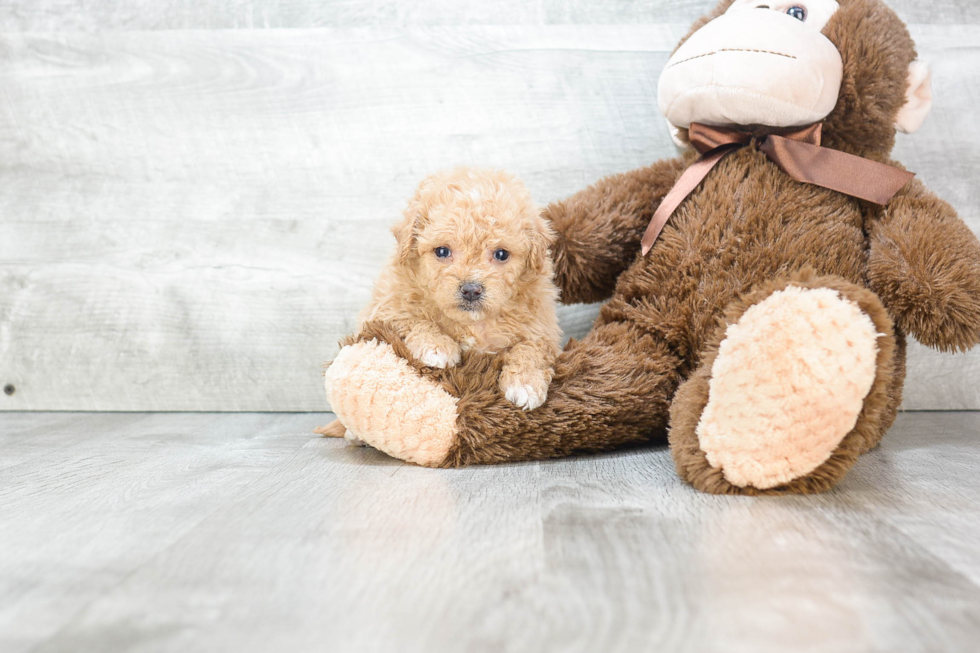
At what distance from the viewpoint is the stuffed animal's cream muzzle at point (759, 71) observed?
91 cm

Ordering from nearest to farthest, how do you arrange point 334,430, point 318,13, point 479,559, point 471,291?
point 479,559
point 471,291
point 334,430
point 318,13

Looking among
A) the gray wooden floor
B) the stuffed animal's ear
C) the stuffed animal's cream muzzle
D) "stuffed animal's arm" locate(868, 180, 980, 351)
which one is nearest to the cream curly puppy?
the gray wooden floor

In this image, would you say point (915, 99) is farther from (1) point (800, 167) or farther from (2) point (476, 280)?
(2) point (476, 280)

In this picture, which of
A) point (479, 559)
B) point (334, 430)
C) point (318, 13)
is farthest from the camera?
point (318, 13)

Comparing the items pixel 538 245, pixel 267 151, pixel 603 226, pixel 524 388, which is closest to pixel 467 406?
pixel 524 388

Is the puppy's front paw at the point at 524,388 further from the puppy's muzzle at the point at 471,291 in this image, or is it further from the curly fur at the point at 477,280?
the puppy's muzzle at the point at 471,291

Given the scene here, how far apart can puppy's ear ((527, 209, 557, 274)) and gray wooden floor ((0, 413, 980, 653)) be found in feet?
0.81

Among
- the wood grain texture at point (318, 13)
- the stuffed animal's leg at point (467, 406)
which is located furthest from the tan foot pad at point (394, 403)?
the wood grain texture at point (318, 13)

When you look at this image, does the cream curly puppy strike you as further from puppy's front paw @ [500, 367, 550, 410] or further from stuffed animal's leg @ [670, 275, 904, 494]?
stuffed animal's leg @ [670, 275, 904, 494]

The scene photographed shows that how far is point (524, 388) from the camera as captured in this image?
0.87 meters

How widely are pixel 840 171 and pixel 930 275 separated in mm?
189

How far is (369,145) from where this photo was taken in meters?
1.28

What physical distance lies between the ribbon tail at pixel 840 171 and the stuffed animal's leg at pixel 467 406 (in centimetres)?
34

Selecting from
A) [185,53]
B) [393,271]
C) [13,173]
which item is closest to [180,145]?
[185,53]
